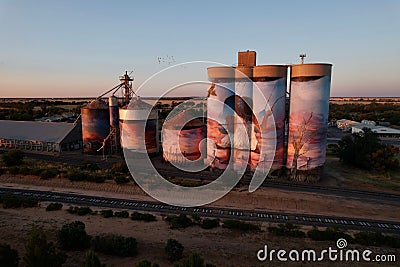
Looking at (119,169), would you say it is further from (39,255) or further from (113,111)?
(39,255)

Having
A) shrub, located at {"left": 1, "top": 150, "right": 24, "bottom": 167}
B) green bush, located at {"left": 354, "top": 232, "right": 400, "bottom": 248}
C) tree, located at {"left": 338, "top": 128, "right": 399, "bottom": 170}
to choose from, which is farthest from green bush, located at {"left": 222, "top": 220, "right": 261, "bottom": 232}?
shrub, located at {"left": 1, "top": 150, "right": 24, "bottom": 167}

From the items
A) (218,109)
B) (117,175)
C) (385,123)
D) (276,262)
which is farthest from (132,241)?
(385,123)

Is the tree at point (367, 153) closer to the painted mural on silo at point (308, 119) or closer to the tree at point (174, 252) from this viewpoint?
the painted mural on silo at point (308, 119)

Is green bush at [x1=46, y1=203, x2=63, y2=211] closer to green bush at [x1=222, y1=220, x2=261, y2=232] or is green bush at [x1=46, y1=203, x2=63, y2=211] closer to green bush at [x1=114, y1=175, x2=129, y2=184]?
green bush at [x1=114, y1=175, x2=129, y2=184]

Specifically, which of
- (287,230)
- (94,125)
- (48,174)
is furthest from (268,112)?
(94,125)

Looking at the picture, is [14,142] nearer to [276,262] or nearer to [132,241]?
[132,241]

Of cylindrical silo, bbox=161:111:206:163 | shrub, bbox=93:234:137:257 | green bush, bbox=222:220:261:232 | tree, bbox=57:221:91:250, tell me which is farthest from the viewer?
cylindrical silo, bbox=161:111:206:163

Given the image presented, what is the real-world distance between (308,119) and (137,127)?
82.0ft

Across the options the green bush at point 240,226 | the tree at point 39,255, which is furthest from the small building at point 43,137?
the tree at point 39,255

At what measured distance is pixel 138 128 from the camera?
143ft

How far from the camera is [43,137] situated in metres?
49.8

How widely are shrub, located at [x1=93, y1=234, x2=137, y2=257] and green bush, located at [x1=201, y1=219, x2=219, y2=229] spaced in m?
5.85

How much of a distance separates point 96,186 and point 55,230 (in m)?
11.1

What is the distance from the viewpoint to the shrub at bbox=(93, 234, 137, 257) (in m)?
17.0
